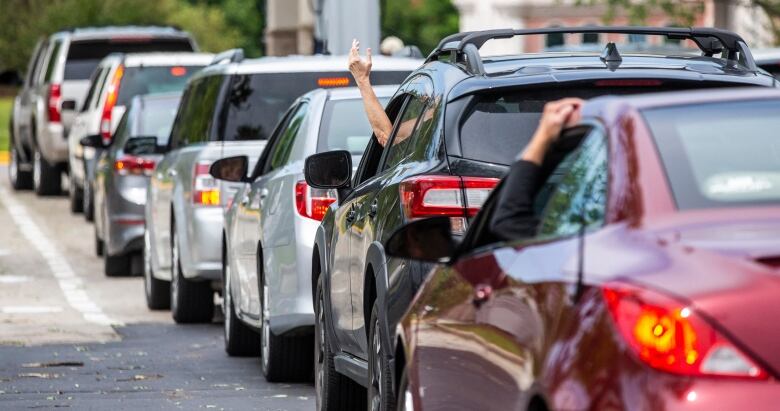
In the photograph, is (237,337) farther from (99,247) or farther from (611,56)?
(99,247)

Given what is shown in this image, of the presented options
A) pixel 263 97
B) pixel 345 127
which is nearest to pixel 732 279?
pixel 345 127

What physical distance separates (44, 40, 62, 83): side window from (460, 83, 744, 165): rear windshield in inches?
861

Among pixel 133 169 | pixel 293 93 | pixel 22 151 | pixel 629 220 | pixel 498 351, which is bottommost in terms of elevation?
pixel 22 151

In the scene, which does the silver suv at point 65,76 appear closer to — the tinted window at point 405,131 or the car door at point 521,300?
the tinted window at point 405,131

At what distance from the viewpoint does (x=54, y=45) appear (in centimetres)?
2966

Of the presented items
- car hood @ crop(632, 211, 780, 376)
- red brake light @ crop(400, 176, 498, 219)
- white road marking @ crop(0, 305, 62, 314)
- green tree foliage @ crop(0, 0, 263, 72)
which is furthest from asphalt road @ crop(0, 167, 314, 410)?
green tree foliage @ crop(0, 0, 263, 72)

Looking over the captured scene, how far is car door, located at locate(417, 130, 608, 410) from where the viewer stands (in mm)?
4895

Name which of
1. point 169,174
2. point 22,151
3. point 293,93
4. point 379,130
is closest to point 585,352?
point 379,130

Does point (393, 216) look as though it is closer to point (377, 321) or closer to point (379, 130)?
point (377, 321)

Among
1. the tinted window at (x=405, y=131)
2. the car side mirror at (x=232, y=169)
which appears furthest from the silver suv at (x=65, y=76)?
the tinted window at (x=405, y=131)

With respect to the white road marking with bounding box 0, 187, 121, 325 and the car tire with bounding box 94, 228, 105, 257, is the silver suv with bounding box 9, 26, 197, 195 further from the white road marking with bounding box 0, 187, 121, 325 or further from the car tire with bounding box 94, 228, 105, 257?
the car tire with bounding box 94, 228, 105, 257

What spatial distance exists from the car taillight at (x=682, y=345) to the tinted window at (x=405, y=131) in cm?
378

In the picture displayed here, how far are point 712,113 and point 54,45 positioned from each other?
25.0 meters

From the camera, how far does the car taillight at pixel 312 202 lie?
11172mm
